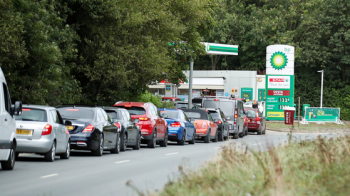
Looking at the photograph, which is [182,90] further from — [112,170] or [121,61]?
[112,170]

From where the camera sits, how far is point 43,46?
72.2 feet

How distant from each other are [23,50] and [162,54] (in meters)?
11.3

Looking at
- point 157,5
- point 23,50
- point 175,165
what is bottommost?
point 175,165

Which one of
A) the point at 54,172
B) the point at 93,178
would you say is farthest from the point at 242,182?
the point at 54,172

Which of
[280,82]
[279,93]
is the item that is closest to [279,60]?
[280,82]

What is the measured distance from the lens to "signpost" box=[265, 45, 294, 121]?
52.7m

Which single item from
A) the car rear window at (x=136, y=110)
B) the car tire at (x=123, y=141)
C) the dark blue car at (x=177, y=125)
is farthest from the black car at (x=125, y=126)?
the dark blue car at (x=177, y=125)

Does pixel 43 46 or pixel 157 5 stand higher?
pixel 157 5

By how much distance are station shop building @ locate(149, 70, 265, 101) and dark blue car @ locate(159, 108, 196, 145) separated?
40.4 metres

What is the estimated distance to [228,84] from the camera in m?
68.8

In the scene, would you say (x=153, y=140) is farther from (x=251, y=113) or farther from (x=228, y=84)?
(x=228, y=84)

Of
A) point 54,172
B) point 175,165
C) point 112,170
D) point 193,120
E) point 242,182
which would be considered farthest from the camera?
point 193,120

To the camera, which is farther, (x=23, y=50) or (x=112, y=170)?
(x=23, y=50)

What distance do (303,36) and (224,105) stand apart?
40299 mm
